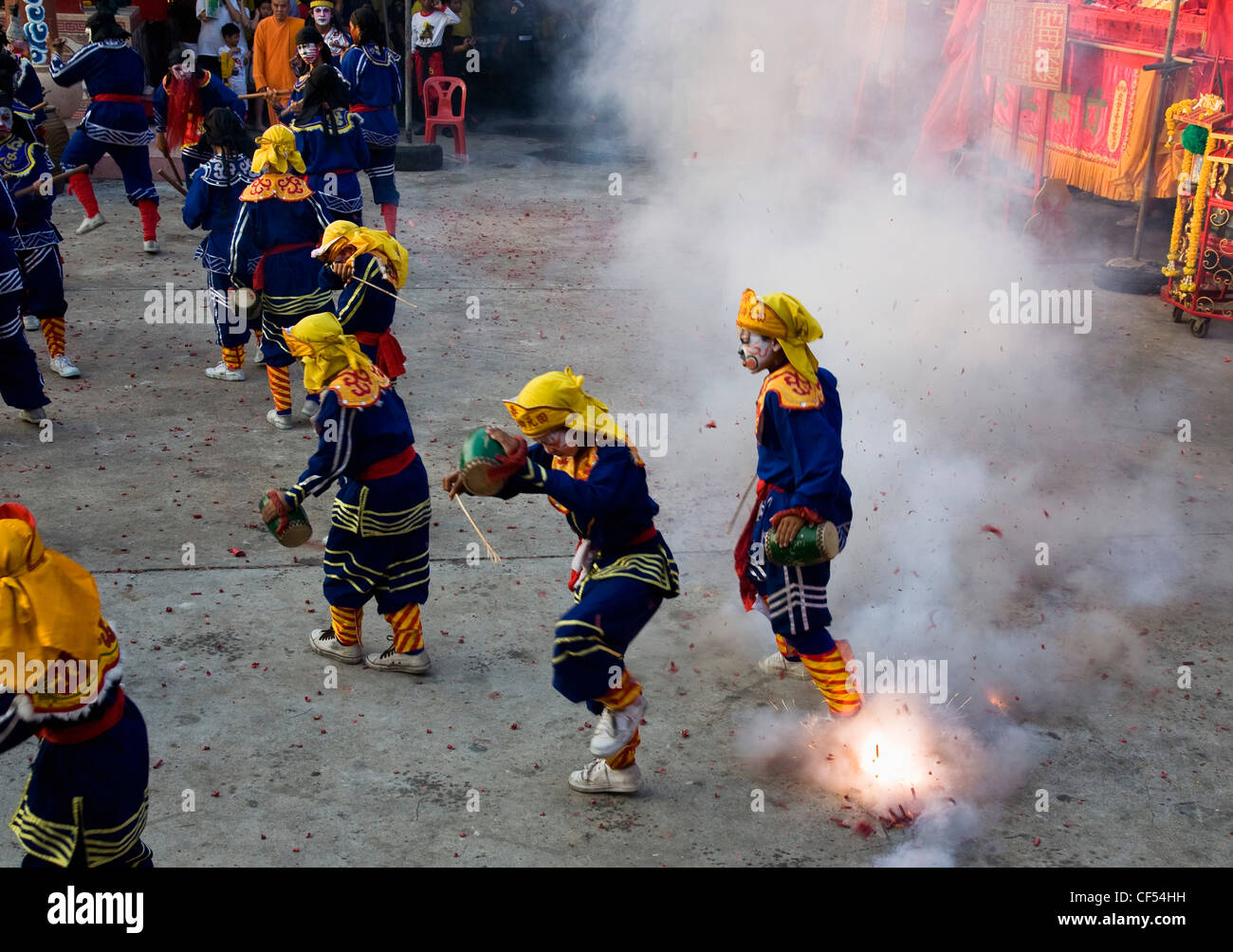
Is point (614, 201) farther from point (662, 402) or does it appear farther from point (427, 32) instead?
point (662, 402)

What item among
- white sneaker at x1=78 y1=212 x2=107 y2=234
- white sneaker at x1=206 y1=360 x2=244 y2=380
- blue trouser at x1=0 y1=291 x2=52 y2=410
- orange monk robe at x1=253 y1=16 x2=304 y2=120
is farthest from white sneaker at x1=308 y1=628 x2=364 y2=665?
orange monk robe at x1=253 y1=16 x2=304 y2=120

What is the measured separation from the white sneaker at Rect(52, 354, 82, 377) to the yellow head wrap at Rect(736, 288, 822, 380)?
538 cm

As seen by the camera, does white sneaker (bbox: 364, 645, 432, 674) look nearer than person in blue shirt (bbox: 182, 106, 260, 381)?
Yes

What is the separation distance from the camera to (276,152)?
7.39m

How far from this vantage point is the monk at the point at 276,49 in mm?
13227

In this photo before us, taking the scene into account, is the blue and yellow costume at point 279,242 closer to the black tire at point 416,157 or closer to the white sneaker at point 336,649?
the white sneaker at point 336,649

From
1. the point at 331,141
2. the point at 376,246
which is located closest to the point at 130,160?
the point at 331,141

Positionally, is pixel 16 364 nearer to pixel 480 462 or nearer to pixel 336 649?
pixel 336 649

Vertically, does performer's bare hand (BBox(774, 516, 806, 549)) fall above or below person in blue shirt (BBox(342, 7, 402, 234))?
below

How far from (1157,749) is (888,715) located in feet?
3.31

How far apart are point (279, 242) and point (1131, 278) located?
681 centimetres

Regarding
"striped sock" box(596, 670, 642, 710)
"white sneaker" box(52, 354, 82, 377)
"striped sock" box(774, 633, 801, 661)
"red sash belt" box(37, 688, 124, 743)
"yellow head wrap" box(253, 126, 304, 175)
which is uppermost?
"yellow head wrap" box(253, 126, 304, 175)

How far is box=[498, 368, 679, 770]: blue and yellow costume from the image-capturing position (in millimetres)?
4152

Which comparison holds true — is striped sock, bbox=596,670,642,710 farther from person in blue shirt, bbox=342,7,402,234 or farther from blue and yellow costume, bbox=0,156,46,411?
person in blue shirt, bbox=342,7,402,234
